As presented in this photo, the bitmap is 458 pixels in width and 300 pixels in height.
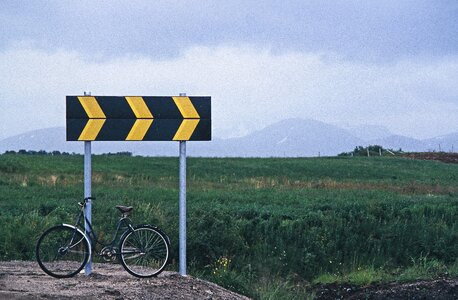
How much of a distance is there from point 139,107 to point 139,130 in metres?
0.38

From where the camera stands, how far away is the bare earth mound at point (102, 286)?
1127 centimetres

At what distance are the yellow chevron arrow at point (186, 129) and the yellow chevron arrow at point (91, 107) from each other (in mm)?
1224

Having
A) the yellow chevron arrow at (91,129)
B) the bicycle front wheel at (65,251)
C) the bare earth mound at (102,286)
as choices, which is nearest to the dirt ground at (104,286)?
the bare earth mound at (102,286)

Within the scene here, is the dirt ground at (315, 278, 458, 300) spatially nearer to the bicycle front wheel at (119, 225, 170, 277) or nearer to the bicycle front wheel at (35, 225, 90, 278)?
the bicycle front wheel at (119, 225, 170, 277)

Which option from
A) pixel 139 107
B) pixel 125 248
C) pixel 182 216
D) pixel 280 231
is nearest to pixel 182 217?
pixel 182 216

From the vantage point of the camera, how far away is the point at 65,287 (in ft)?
39.4

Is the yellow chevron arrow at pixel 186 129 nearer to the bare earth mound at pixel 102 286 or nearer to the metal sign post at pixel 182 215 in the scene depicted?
the metal sign post at pixel 182 215

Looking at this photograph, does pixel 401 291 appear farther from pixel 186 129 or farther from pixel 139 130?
pixel 139 130

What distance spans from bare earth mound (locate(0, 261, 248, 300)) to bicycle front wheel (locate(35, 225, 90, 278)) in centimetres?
16

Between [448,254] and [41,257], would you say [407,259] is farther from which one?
[41,257]

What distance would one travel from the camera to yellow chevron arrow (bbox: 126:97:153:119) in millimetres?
13617

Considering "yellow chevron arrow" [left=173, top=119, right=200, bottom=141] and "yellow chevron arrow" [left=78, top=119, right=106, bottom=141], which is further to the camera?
"yellow chevron arrow" [left=173, top=119, right=200, bottom=141]

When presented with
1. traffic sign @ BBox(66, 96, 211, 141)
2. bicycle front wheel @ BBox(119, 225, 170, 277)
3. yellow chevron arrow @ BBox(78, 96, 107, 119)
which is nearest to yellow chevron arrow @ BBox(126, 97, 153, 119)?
traffic sign @ BBox(66, 96, 211, 141)

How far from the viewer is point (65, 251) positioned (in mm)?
13148
